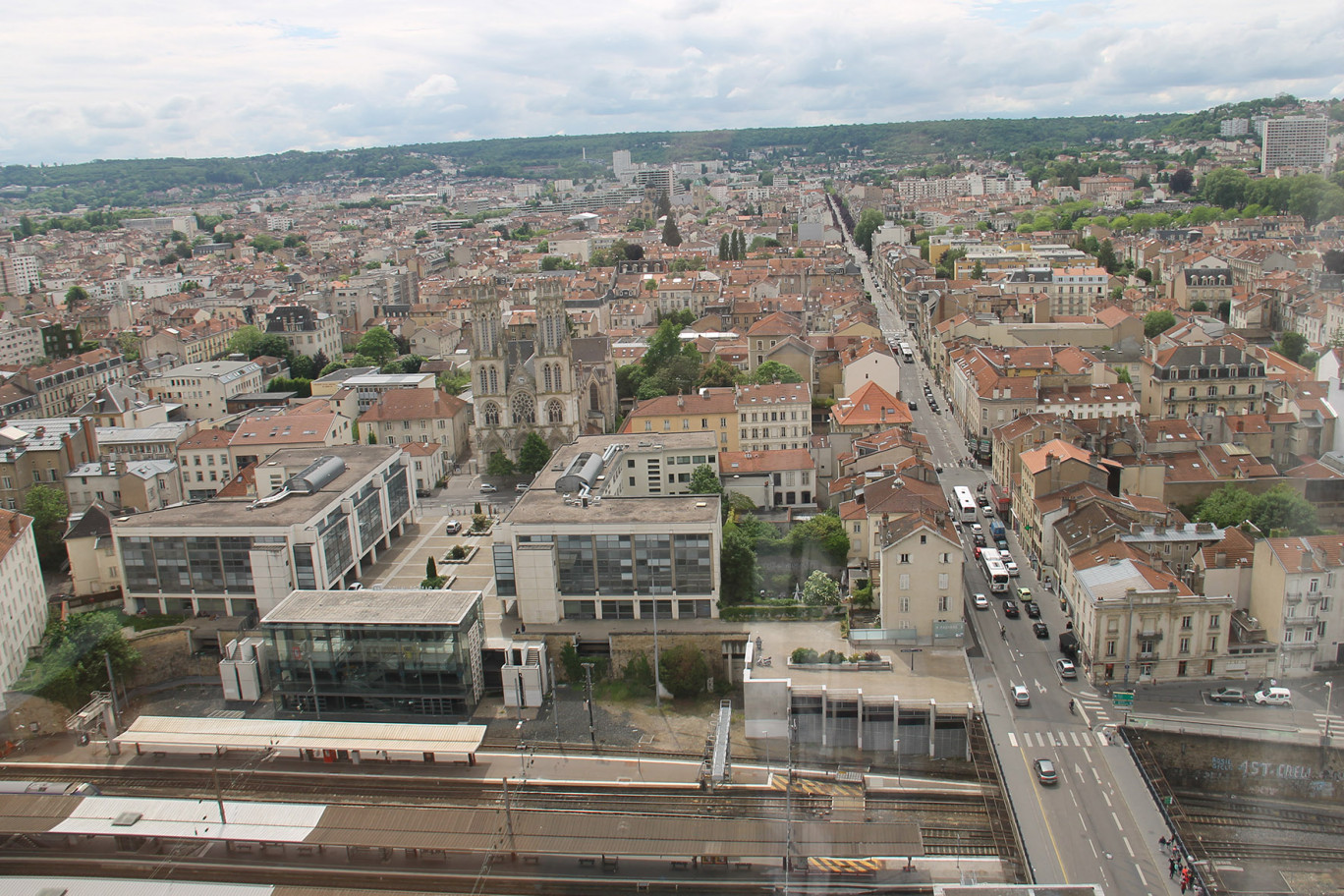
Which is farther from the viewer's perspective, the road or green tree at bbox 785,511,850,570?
green tree at bbox 785,511,850,570

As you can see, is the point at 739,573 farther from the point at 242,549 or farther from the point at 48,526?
the point at 48,526

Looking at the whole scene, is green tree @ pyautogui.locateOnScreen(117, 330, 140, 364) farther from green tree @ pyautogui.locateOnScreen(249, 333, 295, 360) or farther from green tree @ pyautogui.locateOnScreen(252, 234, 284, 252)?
green tree @ pyautogui.locateOnScreen(252, 234, 284, 252)

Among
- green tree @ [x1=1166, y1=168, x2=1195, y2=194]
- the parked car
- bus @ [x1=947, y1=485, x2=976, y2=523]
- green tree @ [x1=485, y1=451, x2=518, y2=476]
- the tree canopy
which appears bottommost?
the parked car

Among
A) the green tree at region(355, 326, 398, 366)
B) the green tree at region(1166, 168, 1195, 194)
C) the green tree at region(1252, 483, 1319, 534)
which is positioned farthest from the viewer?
the green tree at region(1166, 168, 1195, 194)

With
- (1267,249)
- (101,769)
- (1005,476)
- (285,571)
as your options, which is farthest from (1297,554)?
(1267,249)

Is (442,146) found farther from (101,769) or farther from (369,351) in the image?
(101,769)

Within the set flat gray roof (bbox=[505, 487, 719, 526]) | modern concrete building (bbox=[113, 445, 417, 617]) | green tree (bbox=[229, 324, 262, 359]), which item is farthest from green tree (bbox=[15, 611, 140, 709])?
green tree (bbox=[229, 324, 262, 359])

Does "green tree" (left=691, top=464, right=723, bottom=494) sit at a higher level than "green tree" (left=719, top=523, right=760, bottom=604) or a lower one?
higher
